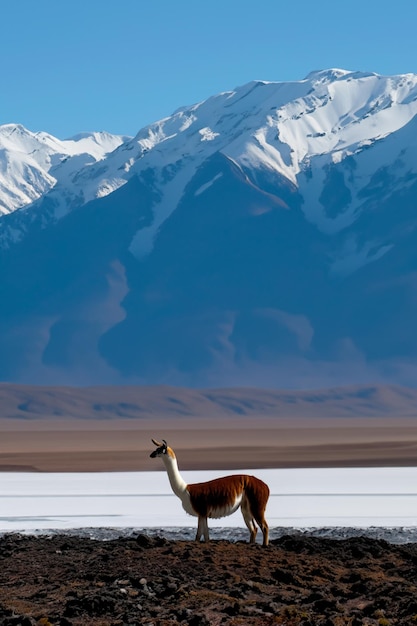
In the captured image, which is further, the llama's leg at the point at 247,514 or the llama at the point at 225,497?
the llama's leg at the point at 247,514

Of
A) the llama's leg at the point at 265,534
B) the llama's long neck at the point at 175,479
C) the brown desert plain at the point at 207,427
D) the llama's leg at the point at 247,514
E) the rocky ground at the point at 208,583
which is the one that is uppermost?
the brown desert plain at the point at 207,427

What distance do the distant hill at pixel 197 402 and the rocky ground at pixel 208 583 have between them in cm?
13793

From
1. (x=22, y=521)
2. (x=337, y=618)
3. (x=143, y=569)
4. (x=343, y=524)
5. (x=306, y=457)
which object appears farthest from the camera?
(x=306, y=457)

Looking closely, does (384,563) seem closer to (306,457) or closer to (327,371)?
(306,457)

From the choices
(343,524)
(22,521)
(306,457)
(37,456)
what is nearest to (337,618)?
(343,524)

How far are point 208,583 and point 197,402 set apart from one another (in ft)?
494

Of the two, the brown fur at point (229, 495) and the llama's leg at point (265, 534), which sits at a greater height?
the brown fur at point (229, 495)

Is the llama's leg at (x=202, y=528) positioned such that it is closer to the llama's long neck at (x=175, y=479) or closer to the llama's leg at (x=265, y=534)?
the llama's long neck at (x=175, y=479)

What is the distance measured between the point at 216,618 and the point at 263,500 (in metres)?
4.88

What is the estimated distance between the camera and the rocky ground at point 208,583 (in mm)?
14734

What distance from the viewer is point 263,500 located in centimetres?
1958

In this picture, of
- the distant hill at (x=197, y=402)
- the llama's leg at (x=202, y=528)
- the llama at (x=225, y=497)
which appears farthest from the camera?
the distant hill at (x=197, y=402)

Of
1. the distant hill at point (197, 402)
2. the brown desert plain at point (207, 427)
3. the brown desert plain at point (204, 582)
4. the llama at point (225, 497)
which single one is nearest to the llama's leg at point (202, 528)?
the llama at point (225, 497)

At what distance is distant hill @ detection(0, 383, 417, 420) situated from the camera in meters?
161
